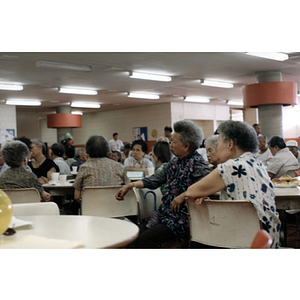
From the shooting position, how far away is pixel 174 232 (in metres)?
2.57

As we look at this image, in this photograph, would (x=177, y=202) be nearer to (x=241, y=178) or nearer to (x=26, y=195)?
(x=241, y=178)

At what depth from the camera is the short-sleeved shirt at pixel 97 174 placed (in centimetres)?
321

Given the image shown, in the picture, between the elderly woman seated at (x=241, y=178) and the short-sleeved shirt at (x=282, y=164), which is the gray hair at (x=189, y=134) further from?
the short-sleeved shirt at (x=282, y=164)

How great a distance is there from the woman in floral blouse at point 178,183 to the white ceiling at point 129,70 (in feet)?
11.4

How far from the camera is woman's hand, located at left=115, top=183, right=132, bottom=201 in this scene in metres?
2.71

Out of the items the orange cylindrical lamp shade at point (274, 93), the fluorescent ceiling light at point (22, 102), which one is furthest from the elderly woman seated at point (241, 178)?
the fluorescent ceiling light at point (22, 102)

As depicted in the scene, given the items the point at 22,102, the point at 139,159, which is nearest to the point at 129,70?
the point at 139,159

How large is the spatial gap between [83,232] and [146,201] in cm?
141

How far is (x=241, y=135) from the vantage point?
2.07 metres

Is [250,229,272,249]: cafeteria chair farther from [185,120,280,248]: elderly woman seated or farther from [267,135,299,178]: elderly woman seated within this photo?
[267,135,299,178]: elderly woman seated
